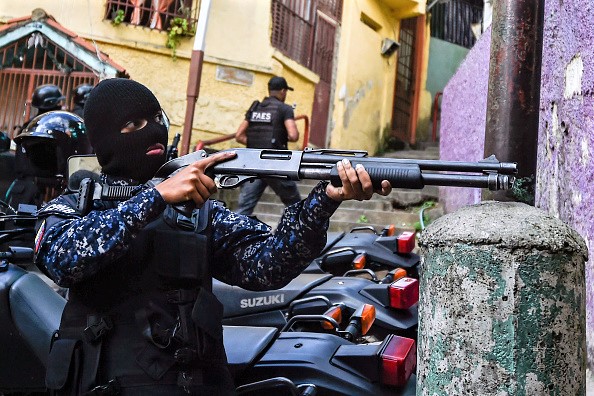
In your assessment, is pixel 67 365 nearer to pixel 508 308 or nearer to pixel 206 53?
pixel 508 308

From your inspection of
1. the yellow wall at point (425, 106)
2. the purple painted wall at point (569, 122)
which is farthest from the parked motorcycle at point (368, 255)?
Result: the yellow wall at point (425, 106)

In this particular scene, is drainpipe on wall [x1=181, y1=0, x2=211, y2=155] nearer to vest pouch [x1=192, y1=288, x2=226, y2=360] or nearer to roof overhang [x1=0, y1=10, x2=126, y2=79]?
roof overhang [x1=0, y1=10, x2=126, y2=79]

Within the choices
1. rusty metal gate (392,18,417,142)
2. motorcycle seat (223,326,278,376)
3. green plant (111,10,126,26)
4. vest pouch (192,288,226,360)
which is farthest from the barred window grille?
vest pouch (192,288,226,360)

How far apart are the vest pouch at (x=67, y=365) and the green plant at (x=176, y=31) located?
34.4ft

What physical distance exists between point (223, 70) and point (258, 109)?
420 centimetres

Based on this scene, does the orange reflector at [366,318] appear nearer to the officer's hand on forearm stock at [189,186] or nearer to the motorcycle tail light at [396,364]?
the motorcycle tail light at [396,364]

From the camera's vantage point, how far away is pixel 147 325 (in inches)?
85.9

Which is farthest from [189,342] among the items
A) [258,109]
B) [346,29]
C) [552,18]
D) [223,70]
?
[346,29]

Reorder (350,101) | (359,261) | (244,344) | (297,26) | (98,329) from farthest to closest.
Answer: (350,101) → (297,26) → (359,261) → (244,344) → (98,329)

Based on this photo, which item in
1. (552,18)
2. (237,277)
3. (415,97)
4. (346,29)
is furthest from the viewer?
(415,97)

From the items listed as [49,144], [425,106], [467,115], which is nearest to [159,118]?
[49,144]

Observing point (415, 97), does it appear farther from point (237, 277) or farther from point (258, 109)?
point (237, 277)

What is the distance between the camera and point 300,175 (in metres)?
2.19

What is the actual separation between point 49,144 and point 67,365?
3.17 meters
